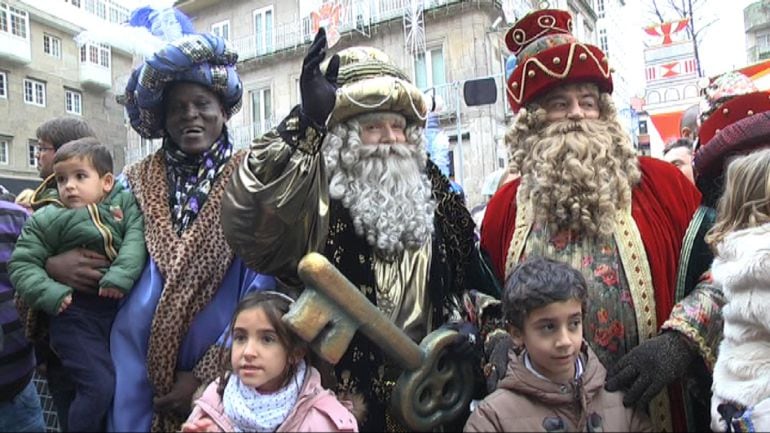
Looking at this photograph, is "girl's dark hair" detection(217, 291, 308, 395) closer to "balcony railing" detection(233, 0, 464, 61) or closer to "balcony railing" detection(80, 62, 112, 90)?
"balcony railing" detection(80, 62, 112, 90)

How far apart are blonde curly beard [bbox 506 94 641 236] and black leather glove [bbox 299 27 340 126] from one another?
0.92 metres

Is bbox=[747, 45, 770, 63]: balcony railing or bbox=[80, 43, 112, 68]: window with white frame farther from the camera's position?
bbox=[747, 45, 770, 63]: balcony railing

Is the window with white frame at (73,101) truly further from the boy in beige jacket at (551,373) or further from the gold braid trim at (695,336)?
the gold braid trim at (695,336)

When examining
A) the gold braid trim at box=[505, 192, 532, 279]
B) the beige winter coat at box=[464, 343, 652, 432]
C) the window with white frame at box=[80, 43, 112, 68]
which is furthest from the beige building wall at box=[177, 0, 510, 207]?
the beige winter coat at box=[464, 343, 652, 432]

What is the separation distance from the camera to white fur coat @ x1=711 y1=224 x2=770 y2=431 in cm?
176

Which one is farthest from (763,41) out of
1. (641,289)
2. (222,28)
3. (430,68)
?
(222,28)

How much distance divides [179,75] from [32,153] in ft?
5.28

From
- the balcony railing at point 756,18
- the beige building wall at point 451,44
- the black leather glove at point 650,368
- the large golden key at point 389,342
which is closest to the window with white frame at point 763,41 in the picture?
the balcony railing at point 756,18

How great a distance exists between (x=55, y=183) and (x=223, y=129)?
77 cm

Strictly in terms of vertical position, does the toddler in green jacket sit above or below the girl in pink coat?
above

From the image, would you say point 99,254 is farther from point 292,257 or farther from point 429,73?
point 429,73

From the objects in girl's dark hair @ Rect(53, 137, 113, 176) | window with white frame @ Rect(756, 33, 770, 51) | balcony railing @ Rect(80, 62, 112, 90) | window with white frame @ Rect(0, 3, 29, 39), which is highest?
window with white frame @ Rect(756, 33, 770, 51)

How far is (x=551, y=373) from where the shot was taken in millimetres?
1837

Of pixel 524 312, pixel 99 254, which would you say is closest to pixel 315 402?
pixel 524 312
